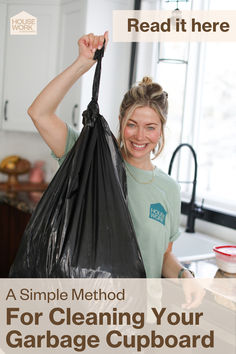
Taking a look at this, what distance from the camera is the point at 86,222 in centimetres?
112

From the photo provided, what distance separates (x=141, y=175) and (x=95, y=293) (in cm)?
A: 43

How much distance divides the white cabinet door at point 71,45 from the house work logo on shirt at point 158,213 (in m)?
1.62

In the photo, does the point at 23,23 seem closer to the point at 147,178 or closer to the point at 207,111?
the point at 207,111

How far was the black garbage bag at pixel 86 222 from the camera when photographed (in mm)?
1097

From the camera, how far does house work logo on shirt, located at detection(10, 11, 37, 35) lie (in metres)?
3.14

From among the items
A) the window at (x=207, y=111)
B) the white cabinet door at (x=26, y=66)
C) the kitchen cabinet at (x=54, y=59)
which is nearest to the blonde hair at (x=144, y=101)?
the window at (x=207, y=111)

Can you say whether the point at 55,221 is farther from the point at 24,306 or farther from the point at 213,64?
the point at 213,64

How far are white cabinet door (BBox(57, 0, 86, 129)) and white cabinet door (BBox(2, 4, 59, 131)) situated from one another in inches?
3.6

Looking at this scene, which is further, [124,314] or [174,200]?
[174,200]

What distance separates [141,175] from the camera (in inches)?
54.8

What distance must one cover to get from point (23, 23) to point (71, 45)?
527 millimetres

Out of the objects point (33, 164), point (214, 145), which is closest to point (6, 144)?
point (33, 164)

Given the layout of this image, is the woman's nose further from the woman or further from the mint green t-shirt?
the mint green t-shirt

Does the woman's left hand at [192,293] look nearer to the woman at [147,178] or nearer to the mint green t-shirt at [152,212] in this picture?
the woman at [147,178]
